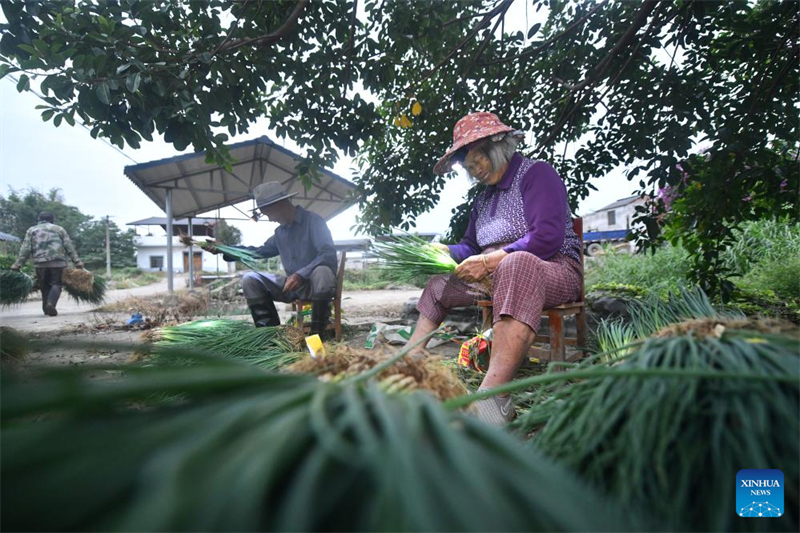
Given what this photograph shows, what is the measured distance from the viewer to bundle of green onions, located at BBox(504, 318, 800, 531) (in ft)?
1.41

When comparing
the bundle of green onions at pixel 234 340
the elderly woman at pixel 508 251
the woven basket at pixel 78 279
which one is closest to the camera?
the elderly woman at pixel 508 251

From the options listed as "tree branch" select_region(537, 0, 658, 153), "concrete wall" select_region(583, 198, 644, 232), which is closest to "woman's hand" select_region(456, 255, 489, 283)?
"tree branch" select_region(537, 0, 658, 153)

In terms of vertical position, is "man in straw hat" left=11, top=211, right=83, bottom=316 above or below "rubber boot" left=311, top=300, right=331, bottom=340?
above

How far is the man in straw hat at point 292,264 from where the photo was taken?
3564 mm

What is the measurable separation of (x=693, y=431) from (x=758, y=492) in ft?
0.26

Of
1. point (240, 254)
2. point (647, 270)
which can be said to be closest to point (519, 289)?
point (240, 254)

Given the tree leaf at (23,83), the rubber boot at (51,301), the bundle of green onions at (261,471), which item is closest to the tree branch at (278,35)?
the tree leaf at (23,83)

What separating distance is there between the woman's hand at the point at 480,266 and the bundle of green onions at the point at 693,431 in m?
1.34

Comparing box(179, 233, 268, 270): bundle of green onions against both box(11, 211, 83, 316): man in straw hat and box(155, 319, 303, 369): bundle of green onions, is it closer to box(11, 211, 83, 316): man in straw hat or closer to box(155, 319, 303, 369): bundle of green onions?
box(155, 319, 303, 369): bundle of green onions

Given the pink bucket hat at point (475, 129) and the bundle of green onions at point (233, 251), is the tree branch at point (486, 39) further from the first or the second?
the bundle of green onions at point (233, 251)

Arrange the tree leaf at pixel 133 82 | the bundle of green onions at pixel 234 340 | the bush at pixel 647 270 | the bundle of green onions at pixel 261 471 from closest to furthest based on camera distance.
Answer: the bundle of green onions at pixel 261 471 < the tree leaf at pixel 133 82 < the bundle of green onions at pixel 234 340 < the bush at pixel 647 270

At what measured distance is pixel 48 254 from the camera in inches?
252

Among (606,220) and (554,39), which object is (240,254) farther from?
(606,220)

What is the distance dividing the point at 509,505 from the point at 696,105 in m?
3.37
